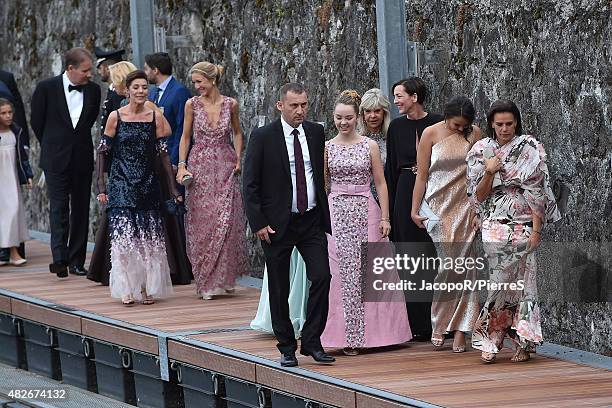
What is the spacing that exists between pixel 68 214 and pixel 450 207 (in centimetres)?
450

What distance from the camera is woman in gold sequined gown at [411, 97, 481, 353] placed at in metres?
8.66

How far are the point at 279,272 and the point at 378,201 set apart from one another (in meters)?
1.04

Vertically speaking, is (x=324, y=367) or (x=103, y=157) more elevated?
(x=103, y=157)

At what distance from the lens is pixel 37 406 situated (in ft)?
31.3

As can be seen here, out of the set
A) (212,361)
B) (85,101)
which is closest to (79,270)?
(85,101)

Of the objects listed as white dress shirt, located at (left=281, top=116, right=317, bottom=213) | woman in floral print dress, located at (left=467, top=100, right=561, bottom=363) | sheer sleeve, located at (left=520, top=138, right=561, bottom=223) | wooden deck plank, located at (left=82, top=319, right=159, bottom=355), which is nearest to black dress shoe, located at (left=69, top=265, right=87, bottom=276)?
wooden deck plank, located at (left=82, top=319, right=159, bottom=355)

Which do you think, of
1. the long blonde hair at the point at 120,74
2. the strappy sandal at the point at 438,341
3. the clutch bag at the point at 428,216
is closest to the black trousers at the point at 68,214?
the long blonde hair at the point at 120,74

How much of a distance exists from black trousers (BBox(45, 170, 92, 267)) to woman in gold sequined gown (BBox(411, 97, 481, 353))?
427 cm

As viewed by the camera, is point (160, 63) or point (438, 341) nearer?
point (438, 341)

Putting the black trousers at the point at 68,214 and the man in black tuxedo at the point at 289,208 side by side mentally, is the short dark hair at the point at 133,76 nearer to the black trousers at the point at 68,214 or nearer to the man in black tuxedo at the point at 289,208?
the black trousers at the point at 68,214

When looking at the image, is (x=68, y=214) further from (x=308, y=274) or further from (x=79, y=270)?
(x=308, y=274)

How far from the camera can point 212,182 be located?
10.8 m

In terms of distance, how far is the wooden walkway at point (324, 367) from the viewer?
739 centimetres

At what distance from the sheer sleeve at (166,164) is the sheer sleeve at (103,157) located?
34 cm
